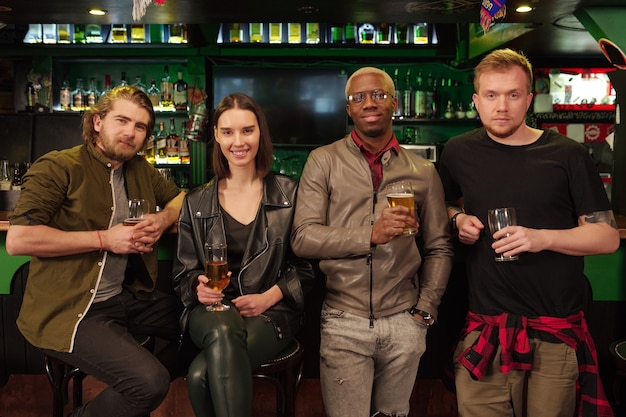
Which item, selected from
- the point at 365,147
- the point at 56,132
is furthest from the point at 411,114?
the point at 365,147

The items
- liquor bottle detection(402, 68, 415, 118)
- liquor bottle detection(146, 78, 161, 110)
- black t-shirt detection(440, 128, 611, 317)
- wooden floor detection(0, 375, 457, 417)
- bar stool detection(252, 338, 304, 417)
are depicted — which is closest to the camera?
black t-shirt detection(440, 128, 611, 317)

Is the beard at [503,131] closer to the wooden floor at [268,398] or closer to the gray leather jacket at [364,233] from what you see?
the gray leather jacket at [364,233]

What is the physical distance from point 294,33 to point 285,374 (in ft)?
14.3

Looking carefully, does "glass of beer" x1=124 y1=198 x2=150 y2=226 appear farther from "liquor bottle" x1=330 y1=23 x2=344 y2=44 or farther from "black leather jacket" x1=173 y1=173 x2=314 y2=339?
"liquor bottle" x1=330 y1=23 x2=344 y2=44

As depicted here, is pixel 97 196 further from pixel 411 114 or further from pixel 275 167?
pixel 411 114

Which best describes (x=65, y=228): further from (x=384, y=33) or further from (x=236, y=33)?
(x=384, y=33)

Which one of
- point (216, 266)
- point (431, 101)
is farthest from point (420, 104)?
point (216, 266)

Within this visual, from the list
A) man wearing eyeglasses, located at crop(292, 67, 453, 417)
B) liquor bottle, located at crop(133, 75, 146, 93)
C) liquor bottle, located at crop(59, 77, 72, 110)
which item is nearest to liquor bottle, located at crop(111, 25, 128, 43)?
liquor bottle, located at crop(133, 75, 146, 93)

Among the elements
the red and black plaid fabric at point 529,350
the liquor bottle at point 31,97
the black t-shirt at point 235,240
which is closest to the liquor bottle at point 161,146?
the liquor bottle at point 31,97

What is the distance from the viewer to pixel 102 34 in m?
5.87

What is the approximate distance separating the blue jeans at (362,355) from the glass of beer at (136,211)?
A: 0.78 metres

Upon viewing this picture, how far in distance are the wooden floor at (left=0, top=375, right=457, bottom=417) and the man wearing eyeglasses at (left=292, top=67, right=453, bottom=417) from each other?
0.59m

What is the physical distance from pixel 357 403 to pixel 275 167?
399 centimetres

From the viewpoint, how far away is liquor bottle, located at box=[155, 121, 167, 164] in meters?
5.90
